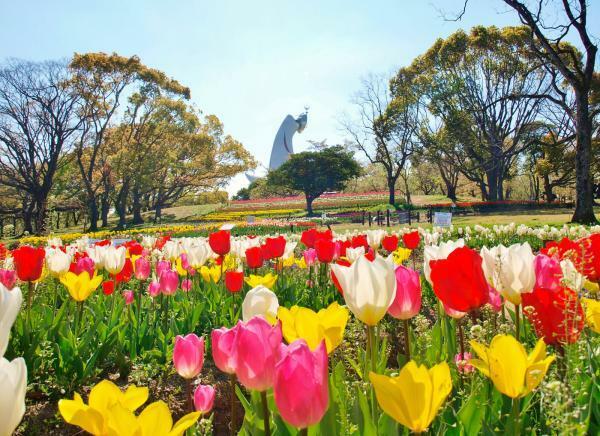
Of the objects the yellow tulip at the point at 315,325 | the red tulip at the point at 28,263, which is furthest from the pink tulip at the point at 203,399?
the red tulip at the point at 28,263

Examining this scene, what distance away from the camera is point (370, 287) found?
1223 millimetres

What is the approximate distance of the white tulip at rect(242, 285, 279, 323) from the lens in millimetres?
1324

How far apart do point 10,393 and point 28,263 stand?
2146mm

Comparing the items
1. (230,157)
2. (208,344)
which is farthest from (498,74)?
(208,344)

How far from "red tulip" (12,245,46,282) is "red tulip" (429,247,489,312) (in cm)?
222

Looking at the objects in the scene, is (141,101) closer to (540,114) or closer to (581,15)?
(581,15)

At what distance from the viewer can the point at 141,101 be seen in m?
28.3

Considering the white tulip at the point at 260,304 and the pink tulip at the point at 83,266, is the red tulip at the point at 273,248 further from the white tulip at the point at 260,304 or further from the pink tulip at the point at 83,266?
the white tulip at the point at 260,304

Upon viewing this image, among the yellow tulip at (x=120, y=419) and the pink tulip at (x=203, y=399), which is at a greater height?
the yellow tulip at (x=120, y=419)

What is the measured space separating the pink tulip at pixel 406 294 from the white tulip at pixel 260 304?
1.28ft

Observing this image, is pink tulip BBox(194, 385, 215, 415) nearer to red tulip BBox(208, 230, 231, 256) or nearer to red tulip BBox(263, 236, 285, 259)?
red tulip BBox(208, 230, 231, 256)

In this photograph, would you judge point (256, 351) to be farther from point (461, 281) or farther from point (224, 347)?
point (461, 281)

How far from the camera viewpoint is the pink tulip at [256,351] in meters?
0.92

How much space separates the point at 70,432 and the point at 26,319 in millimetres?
743
